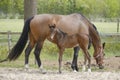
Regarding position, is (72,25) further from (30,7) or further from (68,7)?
(68,7)

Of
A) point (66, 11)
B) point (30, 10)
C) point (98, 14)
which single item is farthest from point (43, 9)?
point (30, 10)

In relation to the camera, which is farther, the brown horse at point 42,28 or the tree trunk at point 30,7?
the tree trunk at point 30,7

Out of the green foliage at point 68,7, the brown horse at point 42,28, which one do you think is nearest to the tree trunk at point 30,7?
the brown horse at point 42,28

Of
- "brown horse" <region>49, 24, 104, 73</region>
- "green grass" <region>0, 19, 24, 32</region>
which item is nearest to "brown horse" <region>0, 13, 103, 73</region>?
"brown horse" <region>49, 24, 104, 73</region>

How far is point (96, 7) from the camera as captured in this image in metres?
45.5

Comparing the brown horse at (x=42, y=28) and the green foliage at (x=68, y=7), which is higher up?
the brown horse at (x=42, y=28)

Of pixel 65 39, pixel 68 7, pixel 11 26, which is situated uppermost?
pixel 65 39

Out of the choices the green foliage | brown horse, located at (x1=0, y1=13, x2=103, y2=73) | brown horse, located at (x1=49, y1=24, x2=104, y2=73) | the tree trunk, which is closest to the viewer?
brown horse, located at (x1=49, y1=24, x2=104, y2=73)

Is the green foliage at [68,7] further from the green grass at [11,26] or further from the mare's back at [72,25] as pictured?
the mare's back at [72,25]

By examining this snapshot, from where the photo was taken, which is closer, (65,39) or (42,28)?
(65,39)

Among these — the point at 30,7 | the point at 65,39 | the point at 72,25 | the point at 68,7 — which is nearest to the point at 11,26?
the point at 68,7

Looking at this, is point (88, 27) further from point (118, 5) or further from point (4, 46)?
point (118, 5)

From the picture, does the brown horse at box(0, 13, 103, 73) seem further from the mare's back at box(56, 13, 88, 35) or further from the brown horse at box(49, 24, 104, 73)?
the brown horse at box(49, 24, 104, 73)

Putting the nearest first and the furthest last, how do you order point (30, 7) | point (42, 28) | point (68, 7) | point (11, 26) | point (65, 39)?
point (65, 39) < point (42, 28) < point (30, 7) < point (68, 7) < point (11, 26)
